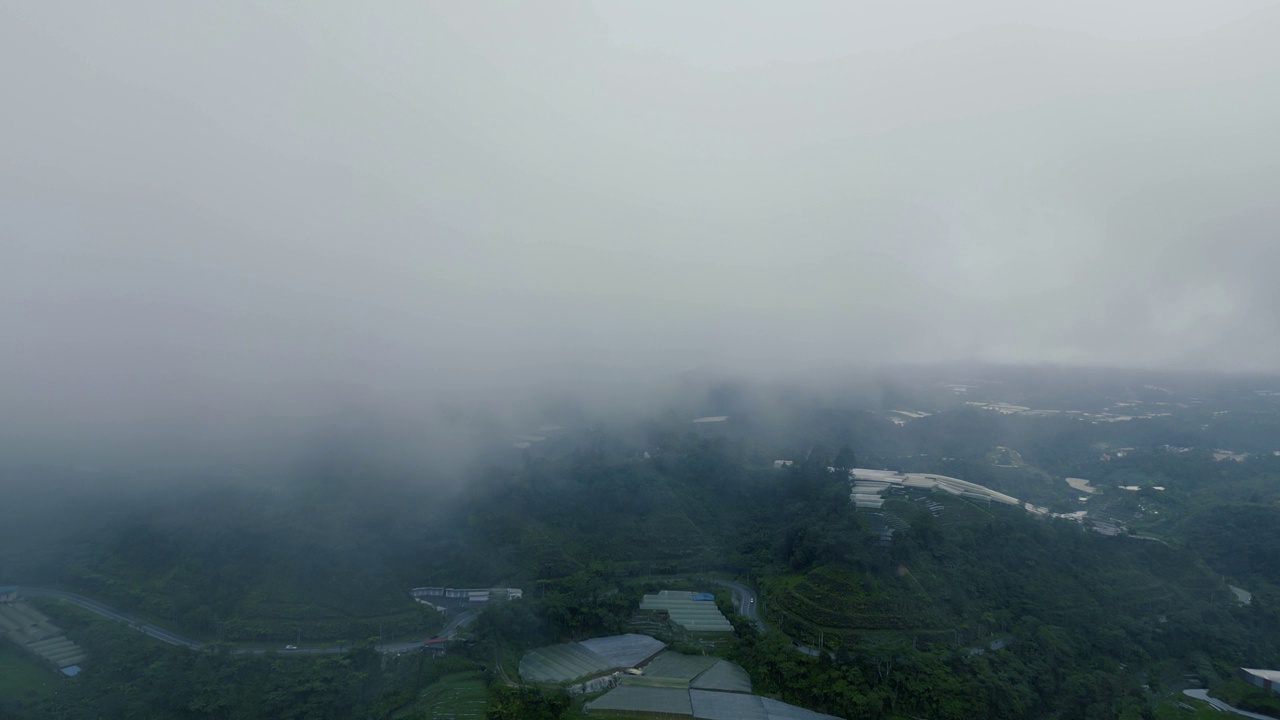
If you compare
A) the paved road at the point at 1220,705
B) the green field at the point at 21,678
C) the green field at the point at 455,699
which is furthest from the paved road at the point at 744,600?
the green field at the point at 21,678

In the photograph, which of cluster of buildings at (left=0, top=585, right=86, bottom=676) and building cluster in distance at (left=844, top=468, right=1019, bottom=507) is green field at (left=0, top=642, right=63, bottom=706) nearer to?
cluster of buildings at (left=0, top=585, right=86, bottom=676)

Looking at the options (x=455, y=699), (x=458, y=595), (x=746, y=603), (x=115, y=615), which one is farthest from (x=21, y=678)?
(x=746, y=603)

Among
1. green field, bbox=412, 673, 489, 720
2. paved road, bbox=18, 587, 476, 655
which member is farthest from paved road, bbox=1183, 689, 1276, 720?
paved road, bbox=18, 587, 476, 655

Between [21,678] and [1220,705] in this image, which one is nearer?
[1220,705]

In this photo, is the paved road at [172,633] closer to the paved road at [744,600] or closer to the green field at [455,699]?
the green field at [455,699]

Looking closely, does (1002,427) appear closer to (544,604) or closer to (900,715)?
(900,715)

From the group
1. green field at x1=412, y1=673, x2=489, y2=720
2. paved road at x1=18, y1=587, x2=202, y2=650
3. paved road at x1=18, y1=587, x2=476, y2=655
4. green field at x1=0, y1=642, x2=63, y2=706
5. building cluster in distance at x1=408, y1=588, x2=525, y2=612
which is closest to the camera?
Answer: green field at x1=412, y1=673, x2=489, y2=720

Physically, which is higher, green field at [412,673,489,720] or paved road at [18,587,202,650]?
paved road at [18,587,202,650]

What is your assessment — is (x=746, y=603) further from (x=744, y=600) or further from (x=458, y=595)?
(x=458, y=595)
